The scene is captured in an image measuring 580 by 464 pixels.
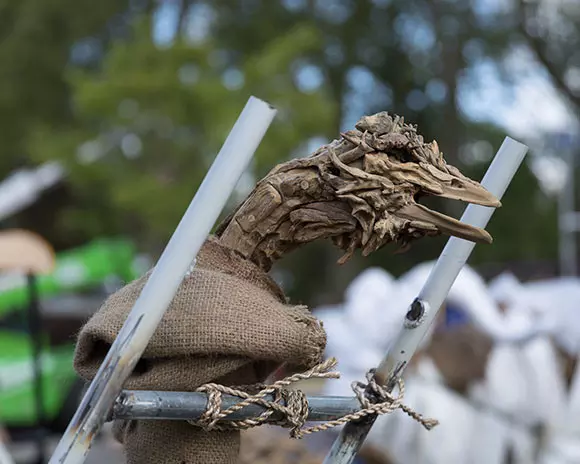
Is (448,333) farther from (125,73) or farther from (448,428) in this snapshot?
(125,73)

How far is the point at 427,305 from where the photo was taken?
108cm

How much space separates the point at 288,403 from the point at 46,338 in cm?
567

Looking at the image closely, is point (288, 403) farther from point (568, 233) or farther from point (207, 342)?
point (568, 233)

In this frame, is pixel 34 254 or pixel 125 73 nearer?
pixel 34 254

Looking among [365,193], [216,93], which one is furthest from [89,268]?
[365,193]

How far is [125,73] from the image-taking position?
6.23m

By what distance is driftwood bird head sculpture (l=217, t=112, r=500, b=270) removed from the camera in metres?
0.94

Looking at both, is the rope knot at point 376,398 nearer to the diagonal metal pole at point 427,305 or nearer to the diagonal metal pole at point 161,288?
the diagonal metal pole at point 427,305

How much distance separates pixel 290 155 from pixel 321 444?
2339 millimetres

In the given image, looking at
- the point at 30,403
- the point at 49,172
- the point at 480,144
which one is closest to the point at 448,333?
the point at 30,403

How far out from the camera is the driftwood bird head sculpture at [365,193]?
0.94m

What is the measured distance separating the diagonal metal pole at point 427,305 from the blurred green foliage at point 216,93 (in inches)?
150

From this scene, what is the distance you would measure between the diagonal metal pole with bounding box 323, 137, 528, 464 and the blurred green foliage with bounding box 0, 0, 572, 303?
3814 mm

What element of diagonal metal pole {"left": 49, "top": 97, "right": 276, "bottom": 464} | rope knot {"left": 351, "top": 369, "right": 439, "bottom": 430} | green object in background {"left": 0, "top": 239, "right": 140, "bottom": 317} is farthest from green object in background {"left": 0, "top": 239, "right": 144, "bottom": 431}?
diagonal metal pole {"left": 49, "top": 97, "right": 276, "bottom": 464}
